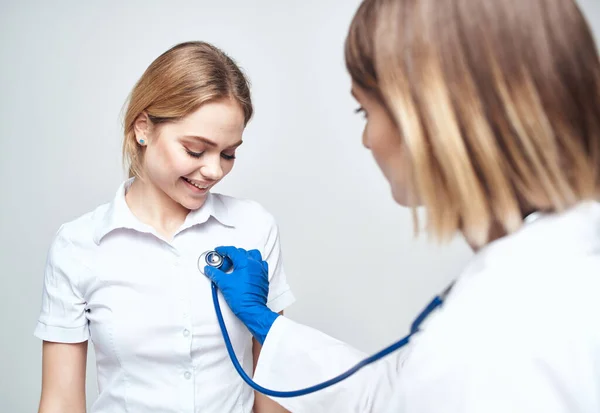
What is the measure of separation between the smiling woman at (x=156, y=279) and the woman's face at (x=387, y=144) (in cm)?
47

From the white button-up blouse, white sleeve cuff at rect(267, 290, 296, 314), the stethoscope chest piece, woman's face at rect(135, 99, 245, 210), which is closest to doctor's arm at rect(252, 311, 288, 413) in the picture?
the white button-up blouse

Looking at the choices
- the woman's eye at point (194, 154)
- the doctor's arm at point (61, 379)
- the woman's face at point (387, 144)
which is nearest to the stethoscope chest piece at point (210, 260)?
the woman's eye at point (194, 154)

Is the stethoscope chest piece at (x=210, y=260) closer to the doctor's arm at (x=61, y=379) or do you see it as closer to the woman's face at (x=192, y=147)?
the woman's face at (x=192, y=147)

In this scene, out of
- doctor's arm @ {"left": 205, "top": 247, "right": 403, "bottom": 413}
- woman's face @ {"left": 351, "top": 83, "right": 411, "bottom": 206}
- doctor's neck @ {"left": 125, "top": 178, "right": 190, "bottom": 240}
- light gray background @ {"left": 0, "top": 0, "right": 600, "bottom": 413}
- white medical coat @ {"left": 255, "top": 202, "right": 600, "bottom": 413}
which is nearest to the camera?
white medical coat @ {"left": 255, "top": 202, "right": 600, "bottom": 413}

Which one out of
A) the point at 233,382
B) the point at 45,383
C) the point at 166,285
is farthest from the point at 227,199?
the point at 45,383

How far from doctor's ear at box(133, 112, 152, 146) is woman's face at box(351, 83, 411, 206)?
602 millimetres

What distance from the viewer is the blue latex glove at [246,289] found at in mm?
1352

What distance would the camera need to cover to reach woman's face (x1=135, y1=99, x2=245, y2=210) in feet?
4.38

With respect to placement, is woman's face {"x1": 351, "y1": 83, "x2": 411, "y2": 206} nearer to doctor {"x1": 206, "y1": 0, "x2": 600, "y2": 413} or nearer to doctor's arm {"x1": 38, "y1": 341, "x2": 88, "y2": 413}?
doctor {"x1": 206, "y1": 0, "x2": 600, "y2": 413}

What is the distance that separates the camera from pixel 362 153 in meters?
2.06

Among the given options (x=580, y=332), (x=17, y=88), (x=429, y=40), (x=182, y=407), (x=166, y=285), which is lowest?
(x=182, y=407)

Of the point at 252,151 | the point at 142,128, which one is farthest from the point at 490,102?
the point at 252,151

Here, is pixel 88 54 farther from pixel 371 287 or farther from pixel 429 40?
pixel 429 40

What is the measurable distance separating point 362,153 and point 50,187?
1065 millimetres
